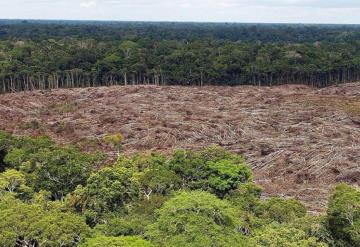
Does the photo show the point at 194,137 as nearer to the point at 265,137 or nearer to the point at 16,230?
the point at 265,137

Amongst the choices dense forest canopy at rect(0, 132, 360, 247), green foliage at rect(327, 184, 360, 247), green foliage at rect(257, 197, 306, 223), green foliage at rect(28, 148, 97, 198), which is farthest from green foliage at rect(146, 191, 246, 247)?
green foliage at rect(28, 148, 97, 198)

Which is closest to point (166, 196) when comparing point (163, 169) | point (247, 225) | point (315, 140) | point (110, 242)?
point (163, 169)

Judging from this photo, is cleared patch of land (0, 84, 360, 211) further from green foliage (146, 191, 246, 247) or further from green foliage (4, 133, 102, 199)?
green foliage (4, 133, 102, 199)

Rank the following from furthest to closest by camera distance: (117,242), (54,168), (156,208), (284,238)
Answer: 1. (54,168)
2. (156,208)
3. (284,238)
4. (117,242)

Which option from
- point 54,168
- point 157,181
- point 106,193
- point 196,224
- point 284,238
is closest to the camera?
point 284,238

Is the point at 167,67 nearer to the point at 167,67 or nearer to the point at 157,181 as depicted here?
the point at 167,67

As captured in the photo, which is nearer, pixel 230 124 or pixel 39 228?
pixel 39 228

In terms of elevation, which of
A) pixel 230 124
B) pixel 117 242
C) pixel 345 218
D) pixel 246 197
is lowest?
pixel 230 124

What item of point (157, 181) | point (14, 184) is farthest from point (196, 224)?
point (14, 184)
